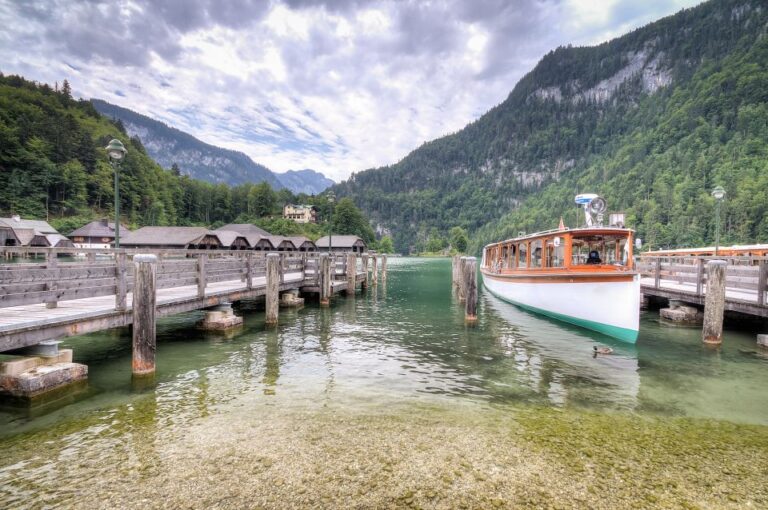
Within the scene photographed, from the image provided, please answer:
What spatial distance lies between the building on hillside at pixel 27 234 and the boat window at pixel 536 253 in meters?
62.0

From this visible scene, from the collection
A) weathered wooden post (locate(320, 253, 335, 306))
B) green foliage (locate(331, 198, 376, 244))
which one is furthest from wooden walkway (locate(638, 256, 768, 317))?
green foliage (locate(331, 198, 376, 244))

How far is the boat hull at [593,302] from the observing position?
12.6 meters

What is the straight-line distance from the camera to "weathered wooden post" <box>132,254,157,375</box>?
7.92m

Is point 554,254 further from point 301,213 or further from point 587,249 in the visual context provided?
point 301,213

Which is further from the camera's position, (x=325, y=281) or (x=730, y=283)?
(x=325, y=281)

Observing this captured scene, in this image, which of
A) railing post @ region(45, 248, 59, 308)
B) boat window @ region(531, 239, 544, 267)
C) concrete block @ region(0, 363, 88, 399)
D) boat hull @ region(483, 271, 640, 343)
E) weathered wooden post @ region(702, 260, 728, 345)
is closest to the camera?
concrete block @ region(0, 363, 88, 399)

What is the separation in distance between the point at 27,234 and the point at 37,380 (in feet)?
253

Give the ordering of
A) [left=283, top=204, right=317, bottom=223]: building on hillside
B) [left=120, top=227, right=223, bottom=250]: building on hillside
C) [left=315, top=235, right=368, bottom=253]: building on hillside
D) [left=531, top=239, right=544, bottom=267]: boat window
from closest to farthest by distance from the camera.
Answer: [left=531, top=239, right=544, bottom=267]: boat window → [left=120, top=227, right=223, bottom=250]: building on hillside → [left=315, top=235, right=368, bottom=253]: building on hillside → [left=283, top=204, right=317, bottom=223]: building on hillside

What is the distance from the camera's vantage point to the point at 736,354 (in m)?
11.0

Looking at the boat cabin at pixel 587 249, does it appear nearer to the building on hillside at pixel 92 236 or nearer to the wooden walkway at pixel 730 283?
the wooden walkway at pixel 730 283

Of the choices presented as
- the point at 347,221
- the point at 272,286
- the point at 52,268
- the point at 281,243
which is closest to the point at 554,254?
the point at 272,286

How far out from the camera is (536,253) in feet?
57.8

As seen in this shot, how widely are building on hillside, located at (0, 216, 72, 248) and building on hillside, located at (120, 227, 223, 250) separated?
9923mm

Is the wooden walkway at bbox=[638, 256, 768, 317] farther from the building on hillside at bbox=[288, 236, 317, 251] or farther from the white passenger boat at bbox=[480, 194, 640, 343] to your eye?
the building on hillside at bbox=[288, 236, 317, 251]
